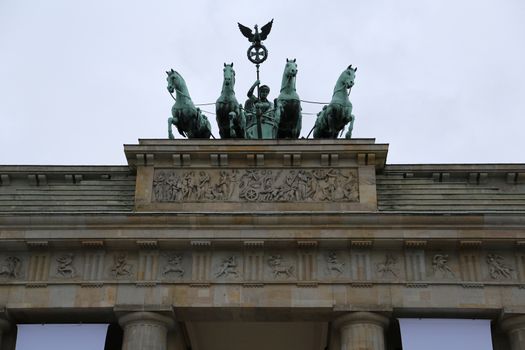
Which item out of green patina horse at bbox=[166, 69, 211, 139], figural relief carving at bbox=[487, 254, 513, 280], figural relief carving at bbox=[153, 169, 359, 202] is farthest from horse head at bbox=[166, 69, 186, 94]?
figural relief carving at bbox=[487, 254, 513, 280]

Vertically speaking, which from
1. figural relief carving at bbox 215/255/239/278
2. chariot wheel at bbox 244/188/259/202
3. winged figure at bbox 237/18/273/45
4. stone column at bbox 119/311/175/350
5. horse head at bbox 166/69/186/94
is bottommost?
stone column at bbox 119/311/175/350

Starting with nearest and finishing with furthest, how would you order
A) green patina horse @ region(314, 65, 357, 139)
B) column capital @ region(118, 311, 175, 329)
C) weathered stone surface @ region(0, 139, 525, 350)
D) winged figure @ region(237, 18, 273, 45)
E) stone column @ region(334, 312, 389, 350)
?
stone column @ region(334, 312, 389, 350), column capital @ region(118, 311, 175, 329), weathered stone surface @ region(0, 139, 525, 350), green patina horse @ region(314, 65, 357, 139), winged figure @ region(237, 18, 273, 45)

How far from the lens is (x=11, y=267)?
82.1ft

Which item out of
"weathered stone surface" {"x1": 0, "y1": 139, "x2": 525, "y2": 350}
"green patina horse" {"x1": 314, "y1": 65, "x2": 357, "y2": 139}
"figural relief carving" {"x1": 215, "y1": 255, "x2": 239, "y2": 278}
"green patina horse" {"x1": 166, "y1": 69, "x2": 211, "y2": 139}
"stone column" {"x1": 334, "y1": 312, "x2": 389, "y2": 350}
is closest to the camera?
"stone column" {"x1": 334, "y1": 312, "x2": 389, "y2": 350}

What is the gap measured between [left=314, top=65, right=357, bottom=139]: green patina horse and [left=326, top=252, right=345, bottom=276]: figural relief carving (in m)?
4.63

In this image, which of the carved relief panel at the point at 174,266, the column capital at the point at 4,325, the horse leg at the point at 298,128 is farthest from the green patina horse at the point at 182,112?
the column capital at the point at 4,325

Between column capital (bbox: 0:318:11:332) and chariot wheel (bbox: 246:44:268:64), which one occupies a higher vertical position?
chariot wheel (bbox: 246:44:268:64)

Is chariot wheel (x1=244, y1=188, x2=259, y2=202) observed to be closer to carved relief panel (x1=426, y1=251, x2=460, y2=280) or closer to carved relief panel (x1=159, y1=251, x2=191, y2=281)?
carved relief panel (x1=159, y1=251, x2=191, y2=281)

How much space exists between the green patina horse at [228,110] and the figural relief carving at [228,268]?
17.5 ft

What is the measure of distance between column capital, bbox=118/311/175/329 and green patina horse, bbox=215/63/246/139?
6.94 m

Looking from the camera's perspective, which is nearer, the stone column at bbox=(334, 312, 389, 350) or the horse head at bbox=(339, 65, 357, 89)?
the stone column at bbox=(334, 312, 389, 350)

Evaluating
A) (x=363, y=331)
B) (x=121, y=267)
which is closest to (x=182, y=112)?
(x=121, y=267)

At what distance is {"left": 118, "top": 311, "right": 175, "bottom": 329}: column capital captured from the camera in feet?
79.2

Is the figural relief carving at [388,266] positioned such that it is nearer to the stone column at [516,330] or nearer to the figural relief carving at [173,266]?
the stone column at [516,330]
